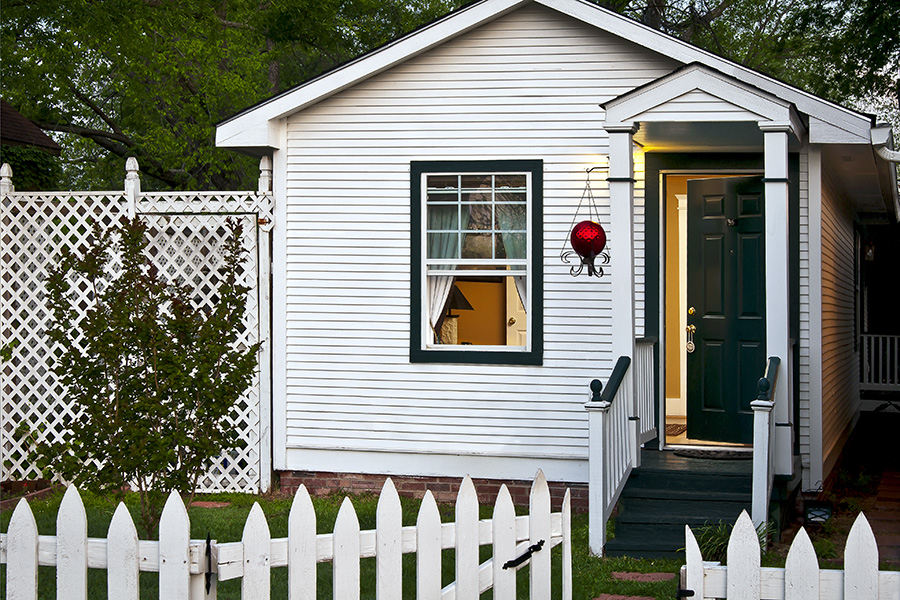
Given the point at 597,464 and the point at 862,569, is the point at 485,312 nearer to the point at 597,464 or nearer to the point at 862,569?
the point at 597,464

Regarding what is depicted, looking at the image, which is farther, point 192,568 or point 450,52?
point 450,52

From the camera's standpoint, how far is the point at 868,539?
2936mm

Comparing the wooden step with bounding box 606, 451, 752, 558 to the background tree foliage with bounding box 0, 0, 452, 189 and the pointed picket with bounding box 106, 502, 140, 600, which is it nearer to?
the pointed picket with bounding box 106, 502, 140, 600

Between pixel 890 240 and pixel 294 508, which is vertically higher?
pixel 890 240

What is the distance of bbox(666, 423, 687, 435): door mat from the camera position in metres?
9.55

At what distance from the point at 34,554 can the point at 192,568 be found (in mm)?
544

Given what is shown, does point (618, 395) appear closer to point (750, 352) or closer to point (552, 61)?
point (750, 352)

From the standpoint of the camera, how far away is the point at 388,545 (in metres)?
3.38

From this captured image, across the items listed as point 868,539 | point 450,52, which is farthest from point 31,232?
point 868,539

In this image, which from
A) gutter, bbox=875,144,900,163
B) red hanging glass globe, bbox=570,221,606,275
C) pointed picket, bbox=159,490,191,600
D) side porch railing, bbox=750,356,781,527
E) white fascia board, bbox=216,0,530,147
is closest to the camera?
pointed picket, bbox=159,490,191,600

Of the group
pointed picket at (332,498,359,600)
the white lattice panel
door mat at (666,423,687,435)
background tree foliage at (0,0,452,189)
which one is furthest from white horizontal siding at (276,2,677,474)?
background tree foliage at (0,0,452,189)

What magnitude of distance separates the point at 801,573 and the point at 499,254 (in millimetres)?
5802

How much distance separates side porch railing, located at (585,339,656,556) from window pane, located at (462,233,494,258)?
1.59 metres

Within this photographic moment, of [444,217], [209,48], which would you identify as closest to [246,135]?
[444,217]
